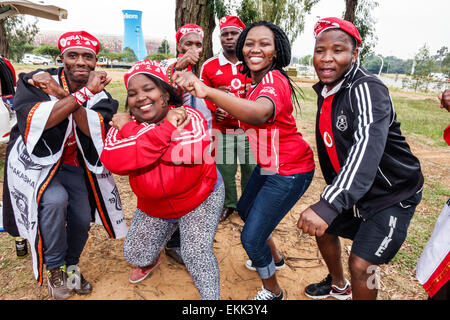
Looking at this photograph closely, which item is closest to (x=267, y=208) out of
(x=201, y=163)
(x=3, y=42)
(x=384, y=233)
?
(x=201, y=163)

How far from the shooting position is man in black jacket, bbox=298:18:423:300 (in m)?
1.72

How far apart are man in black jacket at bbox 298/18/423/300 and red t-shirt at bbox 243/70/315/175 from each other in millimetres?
257

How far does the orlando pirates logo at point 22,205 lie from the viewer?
2501 millimetres

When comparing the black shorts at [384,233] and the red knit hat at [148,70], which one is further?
the red knit hat at [148,70]

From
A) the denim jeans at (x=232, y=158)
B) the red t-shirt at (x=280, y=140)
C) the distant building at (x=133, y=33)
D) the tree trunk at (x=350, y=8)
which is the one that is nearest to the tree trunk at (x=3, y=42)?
the denim jeans at (x=232, y=158)

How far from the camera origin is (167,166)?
2.05 meters

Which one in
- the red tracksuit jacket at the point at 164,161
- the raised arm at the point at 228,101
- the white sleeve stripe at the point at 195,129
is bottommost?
the red tracksuit jacket at the point at 164,161

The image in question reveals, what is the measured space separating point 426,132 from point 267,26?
9243 mm

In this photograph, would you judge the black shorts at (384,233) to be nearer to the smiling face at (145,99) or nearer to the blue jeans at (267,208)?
A: the blue jeans at (267,208)

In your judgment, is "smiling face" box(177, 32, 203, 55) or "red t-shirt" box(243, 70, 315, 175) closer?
"red t-shirt" box(243, 70, 315, 175)

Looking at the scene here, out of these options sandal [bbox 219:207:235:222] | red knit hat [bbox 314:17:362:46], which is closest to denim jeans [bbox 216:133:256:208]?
sandal [bbox 219:207:235:222]

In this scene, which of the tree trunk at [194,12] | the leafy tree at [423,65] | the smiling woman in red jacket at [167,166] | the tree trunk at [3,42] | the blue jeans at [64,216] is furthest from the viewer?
the leafy tree at [423,65]

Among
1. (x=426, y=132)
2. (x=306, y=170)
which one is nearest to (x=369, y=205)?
(x=306, y=170)

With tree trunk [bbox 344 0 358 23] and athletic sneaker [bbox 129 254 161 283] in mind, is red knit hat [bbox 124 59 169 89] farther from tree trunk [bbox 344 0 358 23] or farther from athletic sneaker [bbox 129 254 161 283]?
tree trunk [bbox 344 0 358 23]
